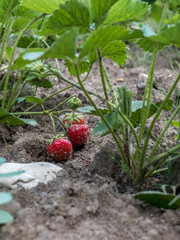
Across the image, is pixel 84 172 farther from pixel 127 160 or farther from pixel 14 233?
pixel 14 233

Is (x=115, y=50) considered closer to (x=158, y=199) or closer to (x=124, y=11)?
(x=124, y=11)

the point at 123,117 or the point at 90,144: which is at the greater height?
the point at 123,117

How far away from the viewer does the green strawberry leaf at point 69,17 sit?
1.05 m

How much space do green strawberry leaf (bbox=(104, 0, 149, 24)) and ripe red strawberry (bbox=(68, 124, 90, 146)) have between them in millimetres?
579

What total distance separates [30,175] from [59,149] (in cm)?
27

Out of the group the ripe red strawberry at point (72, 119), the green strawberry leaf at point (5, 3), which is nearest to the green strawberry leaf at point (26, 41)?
the green strawberry leaf at point (5, 3)

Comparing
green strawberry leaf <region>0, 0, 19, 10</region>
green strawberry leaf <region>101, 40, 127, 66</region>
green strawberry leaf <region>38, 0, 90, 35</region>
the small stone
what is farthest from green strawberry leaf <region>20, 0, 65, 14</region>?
the small stone

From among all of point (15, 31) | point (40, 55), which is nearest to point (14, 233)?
point (40, 55)

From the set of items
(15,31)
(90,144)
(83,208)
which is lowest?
(90,144)

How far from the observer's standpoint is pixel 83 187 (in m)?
1.14

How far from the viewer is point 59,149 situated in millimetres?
1524

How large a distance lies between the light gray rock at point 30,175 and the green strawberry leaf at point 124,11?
0.63 metres

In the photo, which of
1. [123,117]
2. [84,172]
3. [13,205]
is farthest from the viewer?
[84,172]

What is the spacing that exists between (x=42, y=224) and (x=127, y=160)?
425 millimetres
